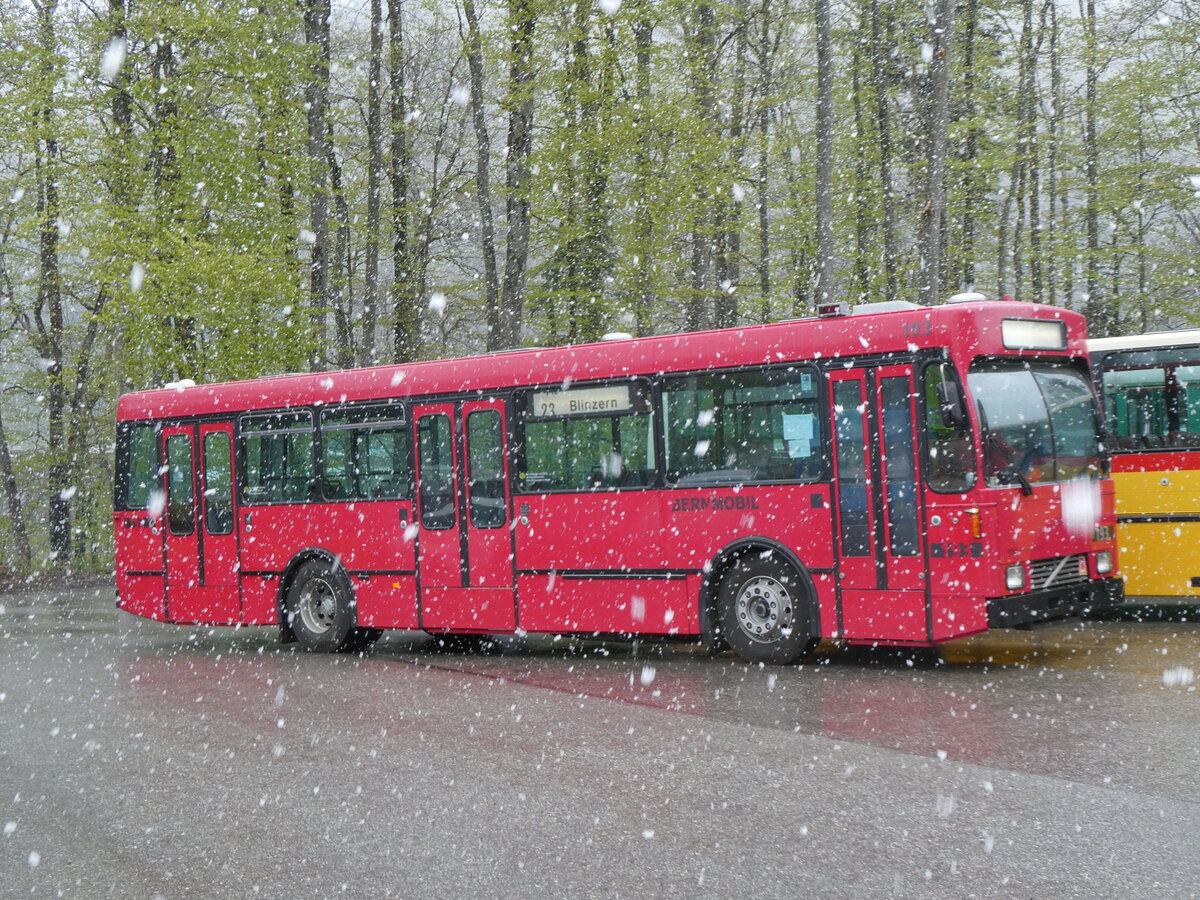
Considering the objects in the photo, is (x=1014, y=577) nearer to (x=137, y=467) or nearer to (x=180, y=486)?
(x=180, y=486)

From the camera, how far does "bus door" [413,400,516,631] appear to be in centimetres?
1318

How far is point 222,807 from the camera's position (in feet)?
22.8

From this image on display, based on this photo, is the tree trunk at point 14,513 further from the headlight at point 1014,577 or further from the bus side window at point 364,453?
the headlight at point 1014,577

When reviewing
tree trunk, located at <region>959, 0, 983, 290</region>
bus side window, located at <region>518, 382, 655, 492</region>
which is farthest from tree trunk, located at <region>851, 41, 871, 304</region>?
bus side window, located at <region>518, 382, 655, 492</region>

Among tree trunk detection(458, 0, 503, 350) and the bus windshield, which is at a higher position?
tree trunk detection(458, 0, 503, 350)

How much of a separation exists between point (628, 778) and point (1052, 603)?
196 inches

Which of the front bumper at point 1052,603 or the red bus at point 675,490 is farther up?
the red bus at point 675,490

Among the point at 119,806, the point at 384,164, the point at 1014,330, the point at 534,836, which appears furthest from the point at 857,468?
the point at 384,164

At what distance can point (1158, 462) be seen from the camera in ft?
44.0

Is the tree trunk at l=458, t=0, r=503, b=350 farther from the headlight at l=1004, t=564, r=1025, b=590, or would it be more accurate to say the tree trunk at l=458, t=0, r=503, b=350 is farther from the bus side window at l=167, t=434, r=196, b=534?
the headlight at l=1004, t=564, r=1025, b=590

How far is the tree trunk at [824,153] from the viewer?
20.2 m

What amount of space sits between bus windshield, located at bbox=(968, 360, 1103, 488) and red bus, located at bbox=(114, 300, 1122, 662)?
29mm

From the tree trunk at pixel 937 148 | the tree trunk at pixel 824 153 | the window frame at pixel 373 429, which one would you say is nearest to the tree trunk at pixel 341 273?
the tree trunk at pixel 824 153

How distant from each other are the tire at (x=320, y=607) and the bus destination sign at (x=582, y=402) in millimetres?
3221
